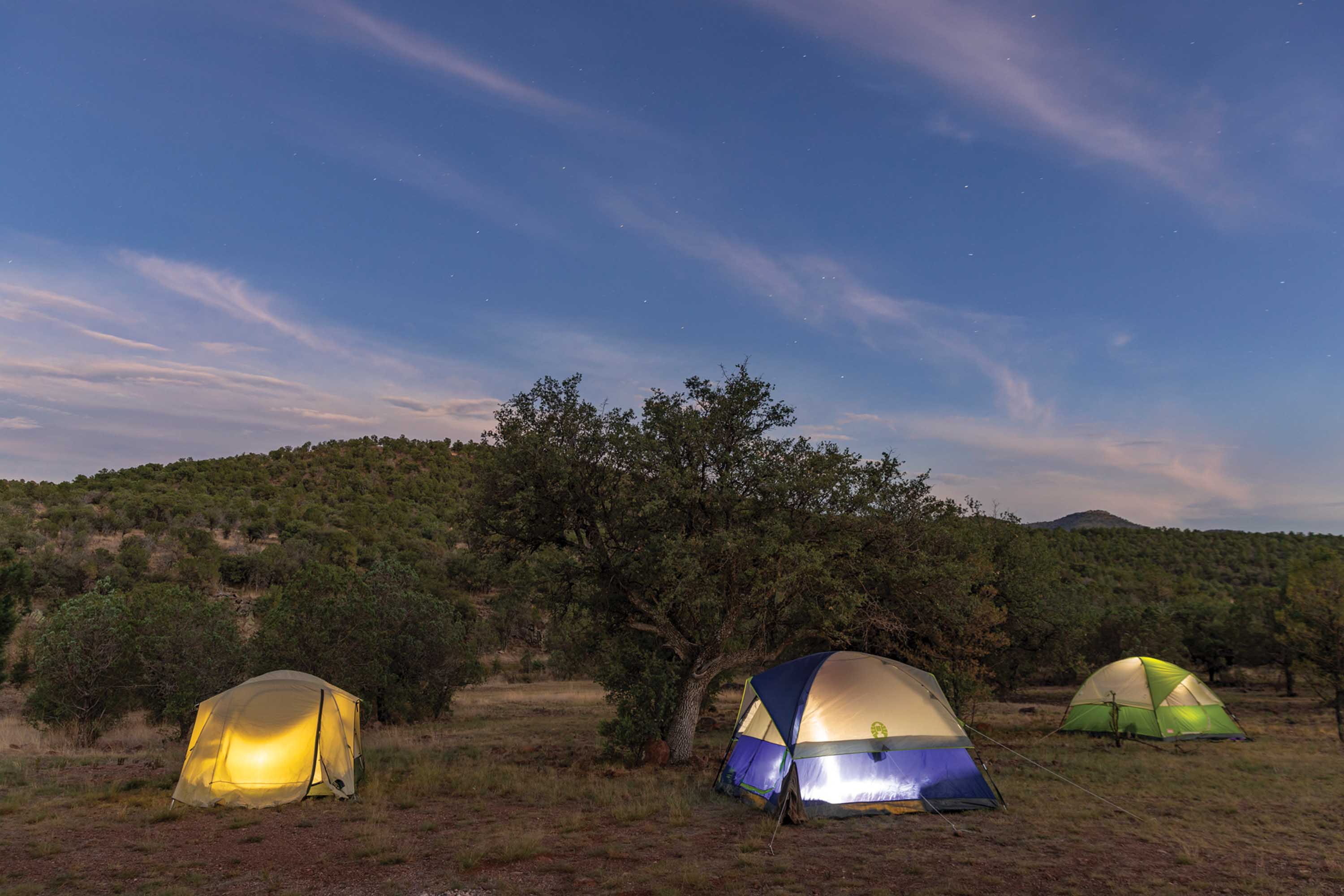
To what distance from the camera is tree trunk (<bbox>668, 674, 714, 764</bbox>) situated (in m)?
17.6

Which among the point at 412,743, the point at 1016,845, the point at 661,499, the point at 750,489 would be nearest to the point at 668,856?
the point at 1016,845

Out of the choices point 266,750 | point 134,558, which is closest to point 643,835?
point 266,750

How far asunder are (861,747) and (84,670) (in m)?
22.3

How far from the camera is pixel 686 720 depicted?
17656mm

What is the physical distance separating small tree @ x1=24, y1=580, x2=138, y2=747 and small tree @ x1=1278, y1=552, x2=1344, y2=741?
34.1m

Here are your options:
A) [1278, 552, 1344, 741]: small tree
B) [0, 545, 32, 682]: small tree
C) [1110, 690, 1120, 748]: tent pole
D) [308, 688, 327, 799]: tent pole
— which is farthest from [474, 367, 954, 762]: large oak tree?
[0, 545, 32, 682]: small tree

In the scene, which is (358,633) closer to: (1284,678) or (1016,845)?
(1016,845)

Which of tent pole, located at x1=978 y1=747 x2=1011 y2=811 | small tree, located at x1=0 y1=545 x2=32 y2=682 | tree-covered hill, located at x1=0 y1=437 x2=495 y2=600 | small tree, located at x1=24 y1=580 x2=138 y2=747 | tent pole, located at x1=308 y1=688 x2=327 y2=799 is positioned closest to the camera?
tent pole, located at x1=978 y1=747 x2=1011 y2=811

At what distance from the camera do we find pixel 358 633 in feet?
81.0

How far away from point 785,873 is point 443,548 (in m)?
60.2

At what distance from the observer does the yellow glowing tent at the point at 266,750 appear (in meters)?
13.1

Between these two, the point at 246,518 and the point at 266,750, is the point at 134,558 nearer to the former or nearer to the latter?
the point at 246,518

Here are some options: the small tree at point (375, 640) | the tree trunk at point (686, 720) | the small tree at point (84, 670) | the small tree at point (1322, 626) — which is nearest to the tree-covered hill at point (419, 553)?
the small tree at point (375, 640)

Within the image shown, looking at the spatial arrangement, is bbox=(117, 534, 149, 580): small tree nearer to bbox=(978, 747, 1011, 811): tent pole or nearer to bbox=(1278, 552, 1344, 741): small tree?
bbox=(978, 747, 1011, 811): tent pole
